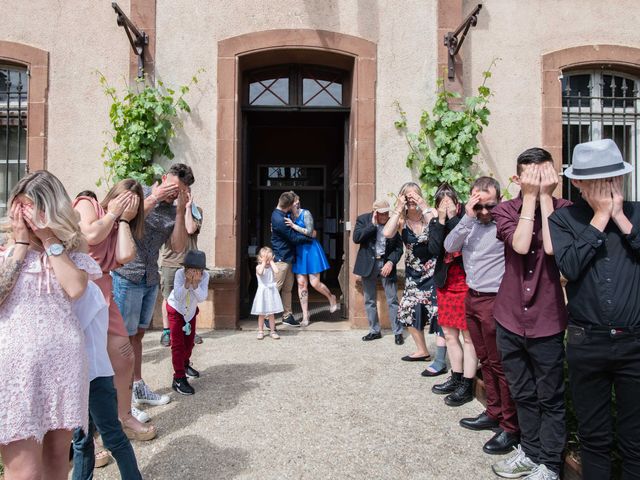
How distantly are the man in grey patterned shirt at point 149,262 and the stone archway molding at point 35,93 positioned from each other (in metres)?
3.55

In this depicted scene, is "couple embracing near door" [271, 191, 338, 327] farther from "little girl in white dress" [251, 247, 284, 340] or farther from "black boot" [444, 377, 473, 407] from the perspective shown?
"black boot" [444, 377, 473, 407]

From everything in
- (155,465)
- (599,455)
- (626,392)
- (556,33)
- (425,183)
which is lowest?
(155,465)

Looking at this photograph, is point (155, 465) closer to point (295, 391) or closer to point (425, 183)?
point (295, 391)

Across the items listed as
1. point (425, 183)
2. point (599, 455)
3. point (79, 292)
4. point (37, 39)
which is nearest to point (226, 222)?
point (425, 183)

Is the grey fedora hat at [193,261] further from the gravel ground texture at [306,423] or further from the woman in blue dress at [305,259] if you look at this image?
the woman in blue dress at [305,259]

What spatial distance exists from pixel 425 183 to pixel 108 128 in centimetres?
431

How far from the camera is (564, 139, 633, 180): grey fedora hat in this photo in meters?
2.33

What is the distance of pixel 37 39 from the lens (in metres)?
6.63

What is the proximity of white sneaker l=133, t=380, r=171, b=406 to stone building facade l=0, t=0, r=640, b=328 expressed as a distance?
2655 millimetres

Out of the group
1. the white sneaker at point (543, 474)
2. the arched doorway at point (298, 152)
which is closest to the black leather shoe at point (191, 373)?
the arched doorway at point (298, 152)

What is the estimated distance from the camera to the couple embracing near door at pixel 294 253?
6.96 metres

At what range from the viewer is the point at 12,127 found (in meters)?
6.99

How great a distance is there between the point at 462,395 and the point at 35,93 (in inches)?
253

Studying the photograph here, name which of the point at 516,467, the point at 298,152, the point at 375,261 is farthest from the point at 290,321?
the point at 298,152
